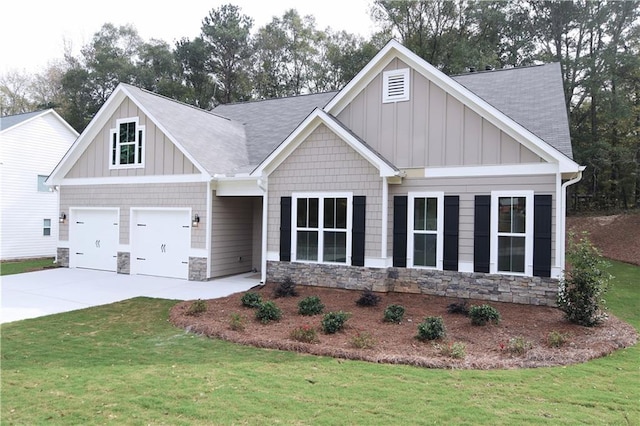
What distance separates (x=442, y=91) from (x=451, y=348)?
6.48m

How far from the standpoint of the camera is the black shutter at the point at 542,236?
29.3 feet

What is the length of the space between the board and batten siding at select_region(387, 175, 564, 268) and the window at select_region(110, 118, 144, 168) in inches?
317

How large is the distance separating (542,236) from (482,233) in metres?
1.18

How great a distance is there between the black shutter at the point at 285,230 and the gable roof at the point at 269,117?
3328 mm

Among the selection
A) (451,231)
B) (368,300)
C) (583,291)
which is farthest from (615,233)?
(368,300)

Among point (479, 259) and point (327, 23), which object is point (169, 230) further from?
point (327, 23)

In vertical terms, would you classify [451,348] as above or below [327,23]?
below

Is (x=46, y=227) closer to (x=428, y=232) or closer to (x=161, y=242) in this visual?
(x=161, y=242)

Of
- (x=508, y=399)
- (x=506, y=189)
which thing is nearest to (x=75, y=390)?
(x=508, y=399)

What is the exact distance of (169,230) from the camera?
42.4 feet

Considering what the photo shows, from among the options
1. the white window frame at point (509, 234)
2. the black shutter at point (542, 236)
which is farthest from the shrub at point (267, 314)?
the black shutter at point (542, 236)

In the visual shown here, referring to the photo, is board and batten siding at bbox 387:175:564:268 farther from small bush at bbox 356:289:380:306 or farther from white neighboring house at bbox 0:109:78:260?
white neighboring house at bbox 0:109:78:260

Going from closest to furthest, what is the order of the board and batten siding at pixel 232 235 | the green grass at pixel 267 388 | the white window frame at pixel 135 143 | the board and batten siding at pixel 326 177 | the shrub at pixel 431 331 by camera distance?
the green grass at pixel 267 388, the shrub at pixel 431 331, the board and batten siding at pixel 326 177, the board and batten siding at pixel 232 235, the white window frame at pixel 135 143

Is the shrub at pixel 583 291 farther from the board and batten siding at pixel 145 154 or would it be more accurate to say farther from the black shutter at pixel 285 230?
the board and batten siding at pixel 145 154
